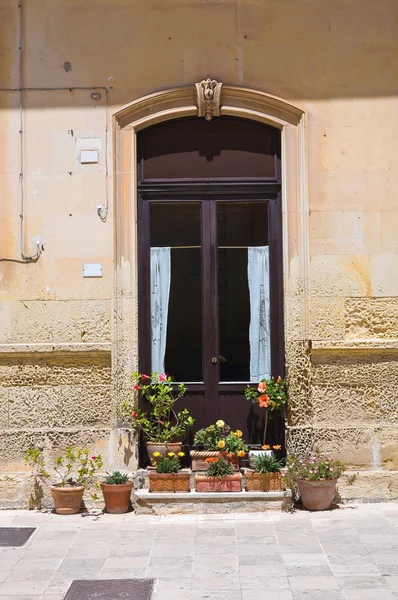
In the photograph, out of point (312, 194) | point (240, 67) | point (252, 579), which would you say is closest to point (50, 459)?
point (252, 579)

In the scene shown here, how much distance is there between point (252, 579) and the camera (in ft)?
19.1

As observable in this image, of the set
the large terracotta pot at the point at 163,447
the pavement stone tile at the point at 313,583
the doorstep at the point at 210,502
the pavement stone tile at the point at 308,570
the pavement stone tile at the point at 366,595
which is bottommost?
the pavement stone tile at the point at 366,595

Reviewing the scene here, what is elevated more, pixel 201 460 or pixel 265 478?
pixel 201 460

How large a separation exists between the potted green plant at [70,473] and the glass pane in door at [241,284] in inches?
67.7

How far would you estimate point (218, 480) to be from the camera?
7715mm

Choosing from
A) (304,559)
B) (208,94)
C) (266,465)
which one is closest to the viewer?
(304,559)

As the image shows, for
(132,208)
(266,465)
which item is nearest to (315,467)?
(266,465)

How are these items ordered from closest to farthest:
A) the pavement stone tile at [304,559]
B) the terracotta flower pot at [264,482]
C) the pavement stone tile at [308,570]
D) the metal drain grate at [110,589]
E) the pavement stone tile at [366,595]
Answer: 1. the pavement stone tile at [366,595]
2. the metal drain grate at [110,589]
3. the pavement stone tile at [308,570]
4. the pavement stone tile at [304,559]
5. the terracotta flower pot at [264,482]

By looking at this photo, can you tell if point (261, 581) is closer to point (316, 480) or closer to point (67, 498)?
point (316, 480)

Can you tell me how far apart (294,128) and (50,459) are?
397 cm

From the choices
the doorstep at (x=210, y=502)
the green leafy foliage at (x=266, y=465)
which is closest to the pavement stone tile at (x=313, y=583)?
the doorstep at (x=210, y=502)

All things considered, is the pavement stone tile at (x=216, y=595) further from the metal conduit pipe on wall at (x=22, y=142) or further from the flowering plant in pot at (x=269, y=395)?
the metal conduit pipe on wall at (x=22, y=142)

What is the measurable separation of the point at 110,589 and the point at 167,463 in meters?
→ 2.19

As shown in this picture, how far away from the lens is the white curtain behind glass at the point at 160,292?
845cm
